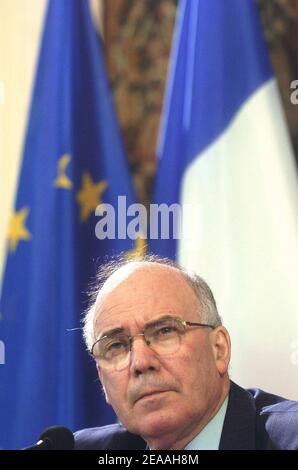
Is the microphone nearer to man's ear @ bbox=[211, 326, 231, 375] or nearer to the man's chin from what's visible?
the man's chin

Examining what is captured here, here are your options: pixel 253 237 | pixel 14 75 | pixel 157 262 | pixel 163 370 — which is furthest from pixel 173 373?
pixel 14 75

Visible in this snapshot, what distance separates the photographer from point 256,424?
178 centimetres

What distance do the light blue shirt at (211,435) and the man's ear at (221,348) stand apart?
0.07m

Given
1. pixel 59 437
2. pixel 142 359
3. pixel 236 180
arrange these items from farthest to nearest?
pixel 236 180 → pixel 59 437 → pixel 142 359

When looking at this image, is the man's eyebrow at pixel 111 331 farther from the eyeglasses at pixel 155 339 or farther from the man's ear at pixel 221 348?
the man's ear at pixel 221 348

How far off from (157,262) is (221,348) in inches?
9.7

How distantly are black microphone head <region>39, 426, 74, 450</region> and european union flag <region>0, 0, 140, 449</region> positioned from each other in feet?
0.22

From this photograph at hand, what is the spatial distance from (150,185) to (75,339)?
1.40 feet

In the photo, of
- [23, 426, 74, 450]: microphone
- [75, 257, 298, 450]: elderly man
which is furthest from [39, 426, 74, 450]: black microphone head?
[75, 257, 298, 450]: elderly man

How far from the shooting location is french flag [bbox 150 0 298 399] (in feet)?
6.23

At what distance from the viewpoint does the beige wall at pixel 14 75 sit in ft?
6.51

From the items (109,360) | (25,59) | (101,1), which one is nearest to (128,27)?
(101,1)

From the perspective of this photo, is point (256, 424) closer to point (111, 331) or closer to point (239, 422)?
point (239, 422)

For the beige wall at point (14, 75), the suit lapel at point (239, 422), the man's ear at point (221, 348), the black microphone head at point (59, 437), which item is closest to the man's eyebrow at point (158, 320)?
the man's ear at point (221, 348)
